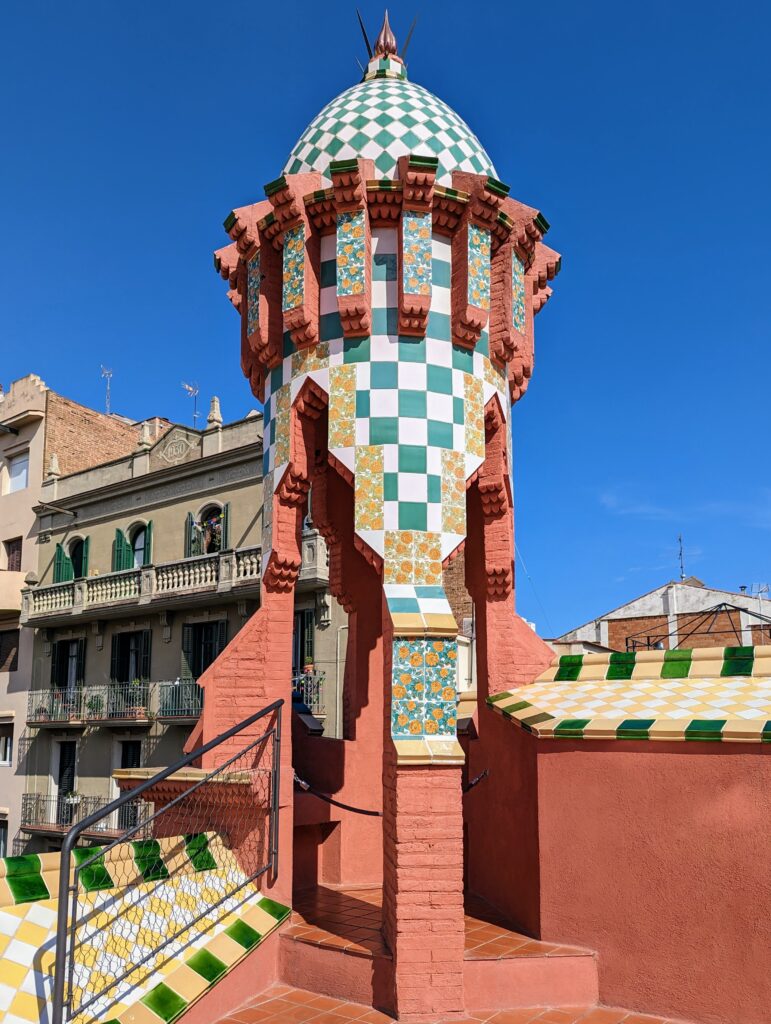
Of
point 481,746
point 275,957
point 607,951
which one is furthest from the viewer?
point 481,746

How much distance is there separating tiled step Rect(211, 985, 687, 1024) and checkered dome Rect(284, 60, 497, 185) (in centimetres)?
664

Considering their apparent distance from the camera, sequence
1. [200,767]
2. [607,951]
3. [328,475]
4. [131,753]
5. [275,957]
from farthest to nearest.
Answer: [131,753], [328,475], [200,767], [275,957], [607,951]

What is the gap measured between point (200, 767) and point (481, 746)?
2.74 metres

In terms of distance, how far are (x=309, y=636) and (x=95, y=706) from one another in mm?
8649

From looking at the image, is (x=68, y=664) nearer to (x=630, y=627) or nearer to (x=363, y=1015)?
(x=630, y=627)

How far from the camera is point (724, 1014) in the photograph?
6078 millimetres

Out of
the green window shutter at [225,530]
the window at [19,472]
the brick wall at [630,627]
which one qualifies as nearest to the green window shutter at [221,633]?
the green window shutter at [225,530]

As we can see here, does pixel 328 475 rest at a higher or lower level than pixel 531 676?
higher

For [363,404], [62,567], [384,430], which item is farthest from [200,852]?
[62,567]

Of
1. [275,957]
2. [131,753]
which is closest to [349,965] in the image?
[275,957]

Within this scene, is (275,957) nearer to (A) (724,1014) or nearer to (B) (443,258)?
(A) (724,1014)

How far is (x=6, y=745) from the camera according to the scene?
101 feet

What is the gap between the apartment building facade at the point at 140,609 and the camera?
2325 centimetres

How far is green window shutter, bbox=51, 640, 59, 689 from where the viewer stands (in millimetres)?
29547
